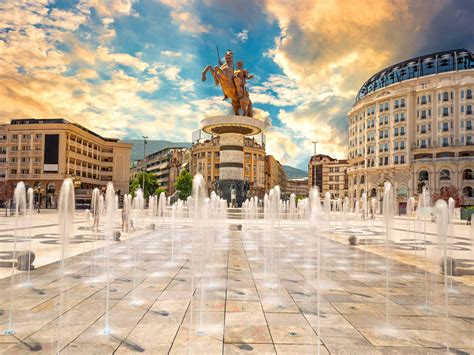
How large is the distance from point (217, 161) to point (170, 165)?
3090 centimetres

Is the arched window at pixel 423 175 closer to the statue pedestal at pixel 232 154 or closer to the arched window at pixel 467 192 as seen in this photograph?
the arched window at pixel 467 192

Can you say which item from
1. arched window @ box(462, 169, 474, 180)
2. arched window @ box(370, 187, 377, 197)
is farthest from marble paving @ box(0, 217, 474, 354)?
arched window @ box(370, 187, 377, 197)

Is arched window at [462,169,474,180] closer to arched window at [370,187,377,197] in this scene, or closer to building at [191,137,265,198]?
arched window at [370,187,377,197]

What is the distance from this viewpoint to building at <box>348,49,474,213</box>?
72.4 meters

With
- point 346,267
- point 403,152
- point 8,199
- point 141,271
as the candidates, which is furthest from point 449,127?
point 8,199

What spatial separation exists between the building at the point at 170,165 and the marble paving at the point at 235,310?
101403 millimetres

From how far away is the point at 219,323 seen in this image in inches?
238

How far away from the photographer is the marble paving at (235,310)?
17.0 ft

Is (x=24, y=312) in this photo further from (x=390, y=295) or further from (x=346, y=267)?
(x=346, y=267)

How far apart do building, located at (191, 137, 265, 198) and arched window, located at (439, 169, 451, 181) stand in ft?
145

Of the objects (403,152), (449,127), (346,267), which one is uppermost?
(449,127)

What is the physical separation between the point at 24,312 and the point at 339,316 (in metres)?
5.84

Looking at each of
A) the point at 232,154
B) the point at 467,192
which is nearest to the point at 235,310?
the point at 232,154

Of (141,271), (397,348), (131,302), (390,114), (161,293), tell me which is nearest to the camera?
(397,348)
